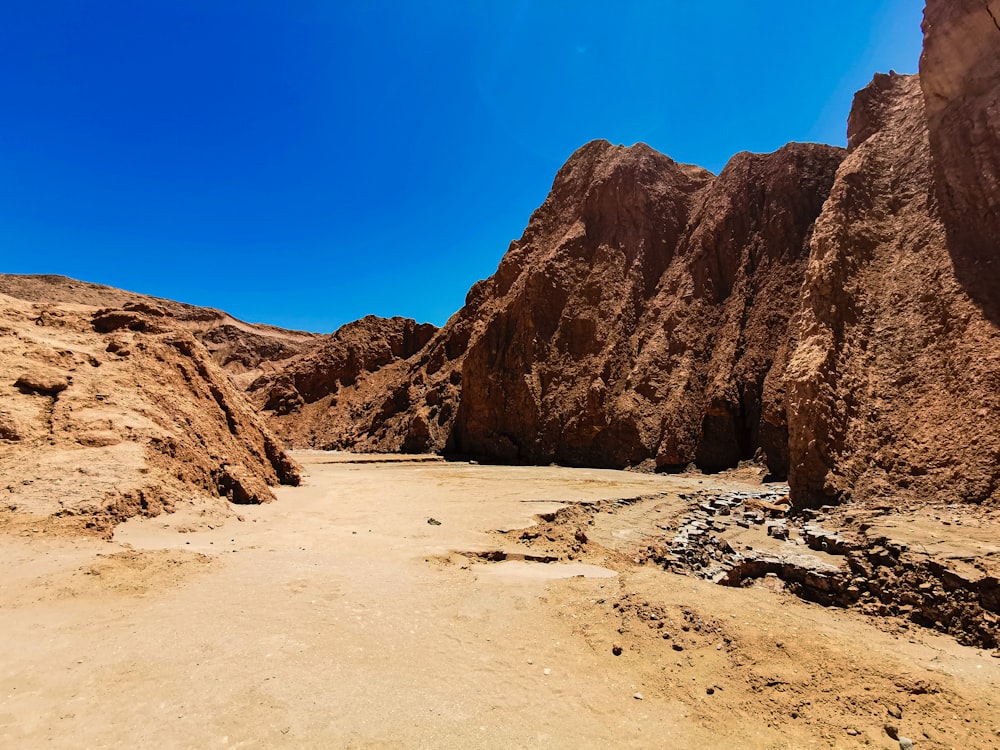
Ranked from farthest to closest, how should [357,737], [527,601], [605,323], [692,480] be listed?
[605,323] < [692,480] < [527,601] < [357,737]

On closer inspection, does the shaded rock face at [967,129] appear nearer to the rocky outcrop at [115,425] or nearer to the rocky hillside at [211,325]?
the rocky outcrop at [115,425]

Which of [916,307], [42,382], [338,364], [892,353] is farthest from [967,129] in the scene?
[338,364]

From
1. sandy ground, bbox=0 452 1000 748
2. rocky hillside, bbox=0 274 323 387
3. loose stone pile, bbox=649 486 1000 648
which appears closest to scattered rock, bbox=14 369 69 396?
sandy ground, bbox=0 452 1000 748

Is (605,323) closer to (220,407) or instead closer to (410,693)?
(220,407)

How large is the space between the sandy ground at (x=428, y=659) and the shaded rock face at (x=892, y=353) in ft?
18.0

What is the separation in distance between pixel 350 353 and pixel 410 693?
4434 cm

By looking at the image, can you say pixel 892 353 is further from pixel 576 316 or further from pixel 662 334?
pixel 576 316

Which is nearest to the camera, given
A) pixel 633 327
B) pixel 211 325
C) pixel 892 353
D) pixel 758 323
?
pixel 892 353

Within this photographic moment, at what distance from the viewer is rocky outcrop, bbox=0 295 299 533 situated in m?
7.71

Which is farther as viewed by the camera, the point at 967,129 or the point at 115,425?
the point at 967,129

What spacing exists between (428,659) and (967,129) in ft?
59.2

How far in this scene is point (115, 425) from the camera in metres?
9.65

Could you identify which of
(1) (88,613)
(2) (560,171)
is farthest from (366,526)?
(2) (560,171)

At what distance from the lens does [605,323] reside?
2973 cm
